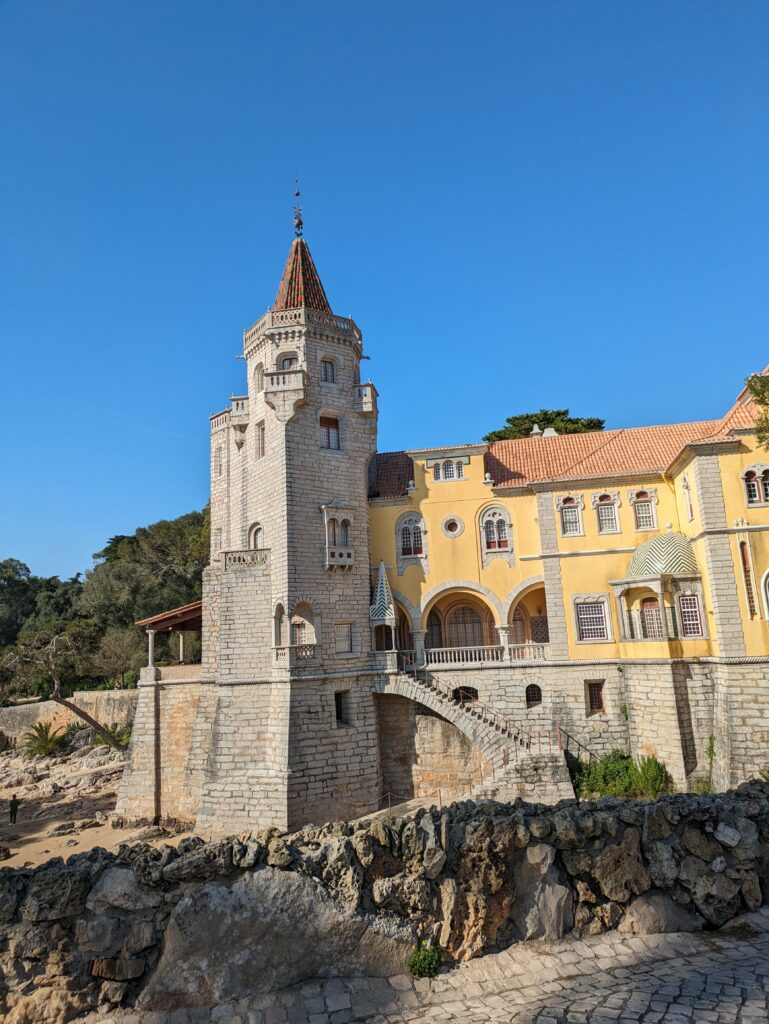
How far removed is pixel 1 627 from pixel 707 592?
2493 inches

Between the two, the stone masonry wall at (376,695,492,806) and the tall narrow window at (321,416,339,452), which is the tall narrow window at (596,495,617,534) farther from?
the tall narrow window at (321,416,339,452)

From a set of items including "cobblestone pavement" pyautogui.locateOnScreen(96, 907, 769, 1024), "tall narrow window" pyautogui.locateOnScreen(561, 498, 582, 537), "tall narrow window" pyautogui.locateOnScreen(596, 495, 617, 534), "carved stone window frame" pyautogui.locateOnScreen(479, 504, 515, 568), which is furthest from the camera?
"carved stone window frame" pyautogui.locateOnScreen(479, 504, 515, 568)

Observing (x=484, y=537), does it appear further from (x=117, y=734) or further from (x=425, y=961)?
(x=117, y=734)

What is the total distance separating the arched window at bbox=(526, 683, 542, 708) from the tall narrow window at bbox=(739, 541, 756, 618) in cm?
812

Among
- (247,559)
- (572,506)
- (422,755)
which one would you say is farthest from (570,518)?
(247,559)

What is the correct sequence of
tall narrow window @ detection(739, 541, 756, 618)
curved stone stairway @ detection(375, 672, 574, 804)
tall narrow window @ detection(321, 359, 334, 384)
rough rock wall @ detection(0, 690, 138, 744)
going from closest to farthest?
tall narrow window @ detection(739, 541, 756, 618) → curved stone stairway @ detection(375, 672, 574, 804) → tall narrow window @ detection(321, 359, 334, 384) → rough rock wall @ detection(0, 690, 138, 744)

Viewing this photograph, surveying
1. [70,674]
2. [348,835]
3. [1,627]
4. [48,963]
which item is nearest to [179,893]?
[48,963]

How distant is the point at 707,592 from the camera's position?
70.9 feet

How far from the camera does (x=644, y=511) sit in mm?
25141

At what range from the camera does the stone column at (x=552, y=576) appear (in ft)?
80.4

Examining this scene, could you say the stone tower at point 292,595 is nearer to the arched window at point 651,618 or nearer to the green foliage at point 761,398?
the arched window at point 651,618

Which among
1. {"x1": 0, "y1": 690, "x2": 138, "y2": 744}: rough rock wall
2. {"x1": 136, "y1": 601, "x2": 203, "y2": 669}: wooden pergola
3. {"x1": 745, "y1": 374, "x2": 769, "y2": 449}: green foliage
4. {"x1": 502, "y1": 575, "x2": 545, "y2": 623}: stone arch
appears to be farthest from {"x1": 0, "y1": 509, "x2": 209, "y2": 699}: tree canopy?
{"x1": 745, "y1": 374, "x2": 769, "y2": 449}: green foliage

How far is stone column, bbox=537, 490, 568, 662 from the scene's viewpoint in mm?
24516

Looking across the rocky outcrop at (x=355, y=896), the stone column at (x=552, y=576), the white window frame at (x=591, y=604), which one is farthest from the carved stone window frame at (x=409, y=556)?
the rocky outcrop at (x=355, y=896)
